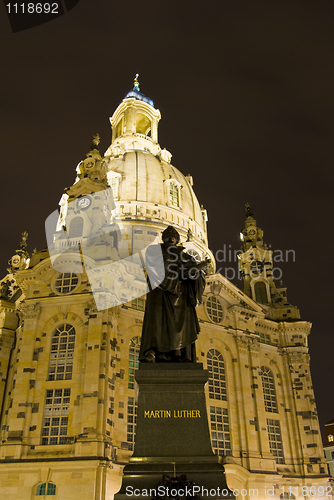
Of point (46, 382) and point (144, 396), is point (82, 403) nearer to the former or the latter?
point (46, 382)

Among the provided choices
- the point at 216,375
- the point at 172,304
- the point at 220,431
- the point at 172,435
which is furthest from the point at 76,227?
the point at 172,435

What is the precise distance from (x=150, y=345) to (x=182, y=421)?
1755 mm

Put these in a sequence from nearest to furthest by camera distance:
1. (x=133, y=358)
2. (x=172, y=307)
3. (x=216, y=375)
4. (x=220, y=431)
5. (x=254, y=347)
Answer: (x=172, y=307) < (x=133, y=358) < (x=220, y=431) < (x=216, y=375) < (x=254, y=347)

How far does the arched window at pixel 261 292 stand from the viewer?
48750 mm

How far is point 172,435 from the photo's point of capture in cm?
864

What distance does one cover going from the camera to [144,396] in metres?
9.01

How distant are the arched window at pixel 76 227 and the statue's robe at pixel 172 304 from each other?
2633cm

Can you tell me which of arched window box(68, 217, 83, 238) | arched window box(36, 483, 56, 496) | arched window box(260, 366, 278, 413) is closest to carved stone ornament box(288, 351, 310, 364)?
arched window box(260, 366, 278, 413)

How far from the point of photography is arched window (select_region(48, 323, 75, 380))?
100 feet

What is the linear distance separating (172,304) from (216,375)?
1107 inches

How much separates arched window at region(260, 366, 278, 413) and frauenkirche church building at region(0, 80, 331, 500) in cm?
10

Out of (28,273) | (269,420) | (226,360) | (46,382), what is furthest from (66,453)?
(269,420)

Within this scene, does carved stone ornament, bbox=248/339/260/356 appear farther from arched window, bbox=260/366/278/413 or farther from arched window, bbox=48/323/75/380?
arched window, bbox=48/323/75/380

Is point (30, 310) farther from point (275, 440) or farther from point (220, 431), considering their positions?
point (275, 440)
